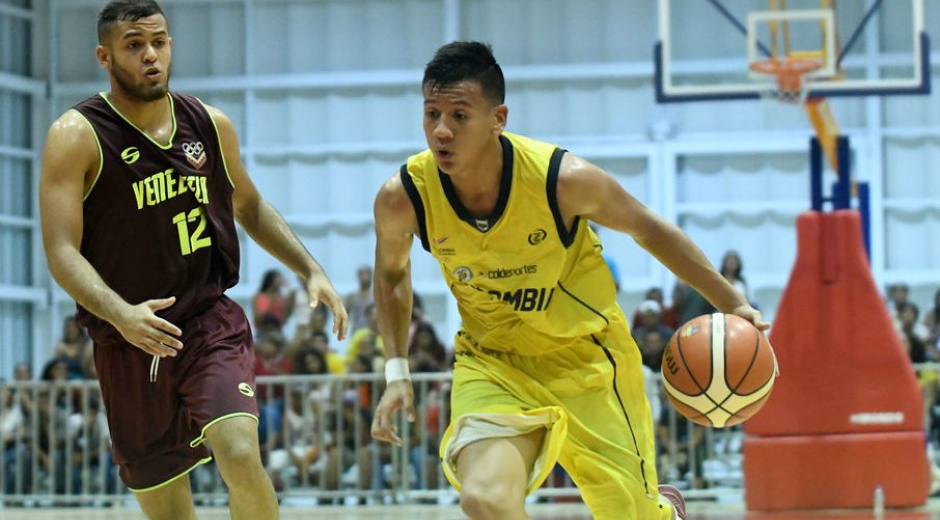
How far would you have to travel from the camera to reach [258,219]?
5.85 metres

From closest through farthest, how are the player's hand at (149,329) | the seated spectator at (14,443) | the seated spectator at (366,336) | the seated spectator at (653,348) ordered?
the player's hand at (149,329) → the seated spectator at (653,348) → the seated spectator at (14,443) → the seated spectator at (366,336)

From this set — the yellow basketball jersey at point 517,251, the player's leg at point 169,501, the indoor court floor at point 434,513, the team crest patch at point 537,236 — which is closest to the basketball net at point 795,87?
the indoor court floor at point 434,513

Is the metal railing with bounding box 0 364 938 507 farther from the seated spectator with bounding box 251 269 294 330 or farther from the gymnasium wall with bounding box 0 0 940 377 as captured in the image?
the gymnasium wall with bounding box 0 0 940 377

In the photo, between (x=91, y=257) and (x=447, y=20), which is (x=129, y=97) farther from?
(x=447, y=20)

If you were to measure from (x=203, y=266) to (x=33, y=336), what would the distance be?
1510cm

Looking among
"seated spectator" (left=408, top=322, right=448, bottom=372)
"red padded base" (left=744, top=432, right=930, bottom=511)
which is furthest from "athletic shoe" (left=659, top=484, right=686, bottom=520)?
"seated spectator" (left=408, top=322, right=448, bottom=372)

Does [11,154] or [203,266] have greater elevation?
[11,154]

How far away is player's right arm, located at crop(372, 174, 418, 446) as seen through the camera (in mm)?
5164

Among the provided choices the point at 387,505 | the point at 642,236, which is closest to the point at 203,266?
the point at 642,236

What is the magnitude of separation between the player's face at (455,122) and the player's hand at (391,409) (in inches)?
31.6

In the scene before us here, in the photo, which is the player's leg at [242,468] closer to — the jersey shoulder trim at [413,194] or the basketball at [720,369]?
the jersey shoulder trim at [413,194]

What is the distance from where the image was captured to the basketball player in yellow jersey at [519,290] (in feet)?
16.6

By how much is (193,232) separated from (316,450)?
278 inches

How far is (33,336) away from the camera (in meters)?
19.8
